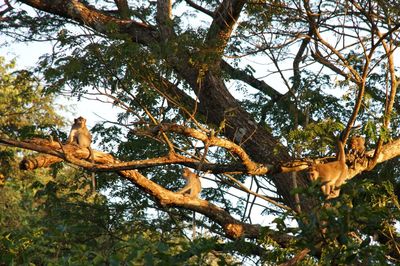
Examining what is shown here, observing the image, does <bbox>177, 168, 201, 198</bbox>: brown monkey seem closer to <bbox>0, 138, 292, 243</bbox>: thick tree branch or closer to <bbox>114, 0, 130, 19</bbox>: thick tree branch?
<bbox>0, 138, 292, 243</bbox>: thick tree branch

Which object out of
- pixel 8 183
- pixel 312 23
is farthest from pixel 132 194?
pixel 8 183

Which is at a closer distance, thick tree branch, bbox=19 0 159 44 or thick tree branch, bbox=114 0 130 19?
thick tree branch, bbox=19 0 159 44

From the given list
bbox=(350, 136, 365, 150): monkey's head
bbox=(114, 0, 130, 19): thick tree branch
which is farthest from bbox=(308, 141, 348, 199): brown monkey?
bbox=(114, 0, 130, 19): thick tree branch

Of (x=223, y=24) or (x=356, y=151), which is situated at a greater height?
(x=223, y=24)

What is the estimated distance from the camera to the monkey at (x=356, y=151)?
31.2 ft

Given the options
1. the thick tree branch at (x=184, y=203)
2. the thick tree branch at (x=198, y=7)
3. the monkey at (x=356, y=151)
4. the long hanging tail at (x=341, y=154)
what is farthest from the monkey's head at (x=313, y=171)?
the thick tree branch at (x=198, y=7)

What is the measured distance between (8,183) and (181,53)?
12834mm

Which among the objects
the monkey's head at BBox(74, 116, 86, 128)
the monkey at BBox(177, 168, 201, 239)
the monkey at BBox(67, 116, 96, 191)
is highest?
the monkey's head at BBox(74, 116, 86, 128)

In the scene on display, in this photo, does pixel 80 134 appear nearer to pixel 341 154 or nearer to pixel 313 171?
pixel 313 171

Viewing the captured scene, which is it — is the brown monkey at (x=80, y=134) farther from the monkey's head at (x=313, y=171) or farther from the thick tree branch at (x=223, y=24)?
the monkey's head at (x=313, y=171)

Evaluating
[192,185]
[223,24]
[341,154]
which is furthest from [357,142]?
[192,185]

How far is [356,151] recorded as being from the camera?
31.8ft

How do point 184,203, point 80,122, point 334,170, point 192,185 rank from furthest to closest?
1. point 80,122
2. point 192,185
3. point 184,203
4. point 334,170

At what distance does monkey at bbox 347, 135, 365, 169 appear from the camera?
9.51 metres
